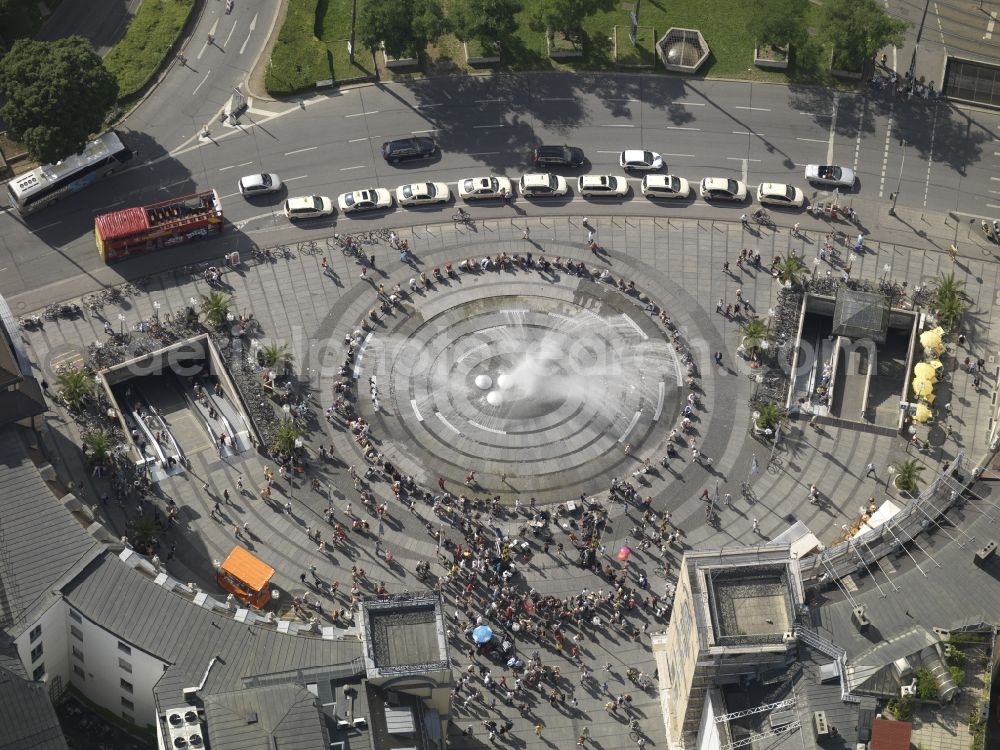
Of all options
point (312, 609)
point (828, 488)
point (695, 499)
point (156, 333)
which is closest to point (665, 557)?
point (695, 499)

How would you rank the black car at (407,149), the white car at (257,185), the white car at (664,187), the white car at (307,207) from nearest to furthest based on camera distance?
the white car at (307,207) → the white car at (257,185) → the white car at (664,187) → the black car at (407,149)

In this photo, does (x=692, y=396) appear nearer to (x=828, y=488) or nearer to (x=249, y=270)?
(x=828, y=488)

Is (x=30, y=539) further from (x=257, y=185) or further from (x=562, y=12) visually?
(x=562, y=12)

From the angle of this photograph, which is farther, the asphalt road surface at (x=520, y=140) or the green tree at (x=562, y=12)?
the green tree at (x=562, y=12)

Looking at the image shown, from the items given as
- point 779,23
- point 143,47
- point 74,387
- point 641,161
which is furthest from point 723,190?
point 74,387

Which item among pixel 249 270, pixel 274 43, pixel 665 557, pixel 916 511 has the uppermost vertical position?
pixel 274 43

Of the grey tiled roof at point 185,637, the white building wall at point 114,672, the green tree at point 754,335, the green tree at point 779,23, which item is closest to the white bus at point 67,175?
the grey tiled roof at point 185,637

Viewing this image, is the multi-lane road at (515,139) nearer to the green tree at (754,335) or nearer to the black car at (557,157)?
the black car at (557,157)
